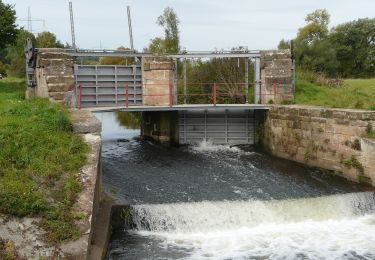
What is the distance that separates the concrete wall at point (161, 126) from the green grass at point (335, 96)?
15.1 ft

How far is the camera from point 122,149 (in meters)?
16.7

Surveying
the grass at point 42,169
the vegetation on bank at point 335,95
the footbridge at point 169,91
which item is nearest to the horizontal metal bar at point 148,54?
the footbridge at point 169,91

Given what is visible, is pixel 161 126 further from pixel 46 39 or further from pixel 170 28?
pixel 46 39

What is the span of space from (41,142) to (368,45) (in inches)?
1815

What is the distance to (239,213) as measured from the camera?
9781mm

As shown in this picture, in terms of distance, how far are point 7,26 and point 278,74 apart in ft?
46.3

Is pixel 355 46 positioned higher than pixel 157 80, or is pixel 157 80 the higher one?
pixel 355 46

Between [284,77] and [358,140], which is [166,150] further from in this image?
[358,140]

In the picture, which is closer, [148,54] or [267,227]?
[267,227]

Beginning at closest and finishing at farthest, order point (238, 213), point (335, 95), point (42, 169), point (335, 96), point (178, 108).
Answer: point (42, 169) < point (238, 213) < point (178, 108) < point (335, 96) < point (335, 95)

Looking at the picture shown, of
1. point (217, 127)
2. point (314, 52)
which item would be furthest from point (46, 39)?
point (217, 127)

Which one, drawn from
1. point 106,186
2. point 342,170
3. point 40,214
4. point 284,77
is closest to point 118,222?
point 106,186

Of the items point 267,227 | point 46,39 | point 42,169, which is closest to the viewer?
point 42,169

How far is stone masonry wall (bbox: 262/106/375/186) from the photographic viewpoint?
11906 mm
